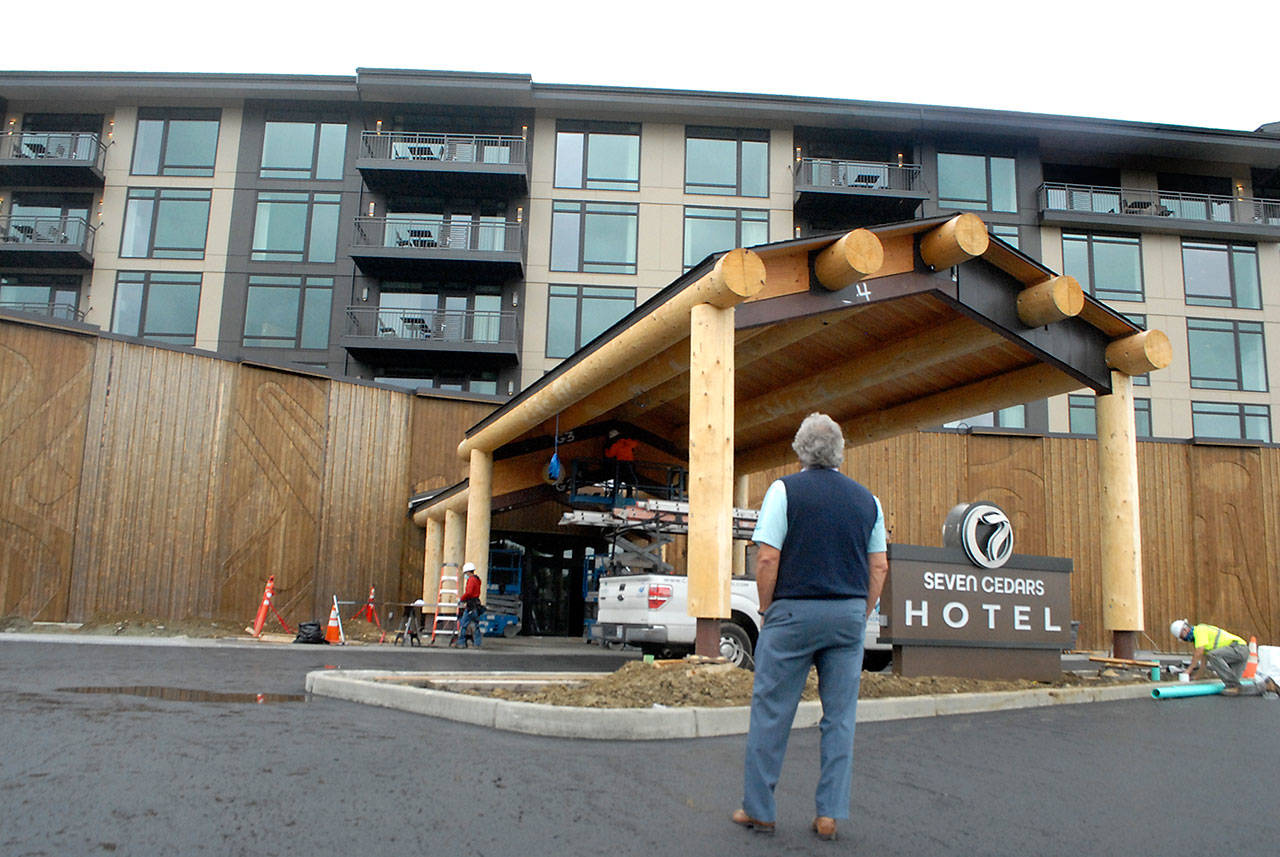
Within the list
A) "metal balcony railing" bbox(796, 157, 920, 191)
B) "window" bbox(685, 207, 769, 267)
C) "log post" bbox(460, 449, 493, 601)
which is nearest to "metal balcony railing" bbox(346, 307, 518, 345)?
"window" bbox(685, 207, 769, 267)

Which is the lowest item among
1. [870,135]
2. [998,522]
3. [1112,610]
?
[1112,610]

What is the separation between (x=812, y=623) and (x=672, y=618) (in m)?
8.44

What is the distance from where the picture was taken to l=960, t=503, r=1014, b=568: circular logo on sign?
1021 cm

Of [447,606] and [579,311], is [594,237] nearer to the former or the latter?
[579,311]

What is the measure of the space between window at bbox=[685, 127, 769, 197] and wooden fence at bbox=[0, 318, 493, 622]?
13143 mm

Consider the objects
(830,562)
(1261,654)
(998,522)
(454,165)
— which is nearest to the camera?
(830,562)

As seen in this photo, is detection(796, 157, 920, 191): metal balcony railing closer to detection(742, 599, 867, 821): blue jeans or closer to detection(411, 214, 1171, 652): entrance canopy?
detection(411, 214, 1171, 652): entrance canopy

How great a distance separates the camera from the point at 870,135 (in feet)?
102

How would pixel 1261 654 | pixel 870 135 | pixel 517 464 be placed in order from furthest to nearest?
pixel 870 135
pixel 517 464
pixel 1261 654

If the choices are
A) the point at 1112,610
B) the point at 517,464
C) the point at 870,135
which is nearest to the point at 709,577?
the point at 1112,610

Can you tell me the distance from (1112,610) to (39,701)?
11.9 m

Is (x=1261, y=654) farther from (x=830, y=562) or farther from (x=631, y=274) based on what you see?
(x=631, y=274)

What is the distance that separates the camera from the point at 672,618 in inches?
487

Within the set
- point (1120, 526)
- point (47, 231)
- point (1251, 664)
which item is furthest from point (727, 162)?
point (1251, 664)
